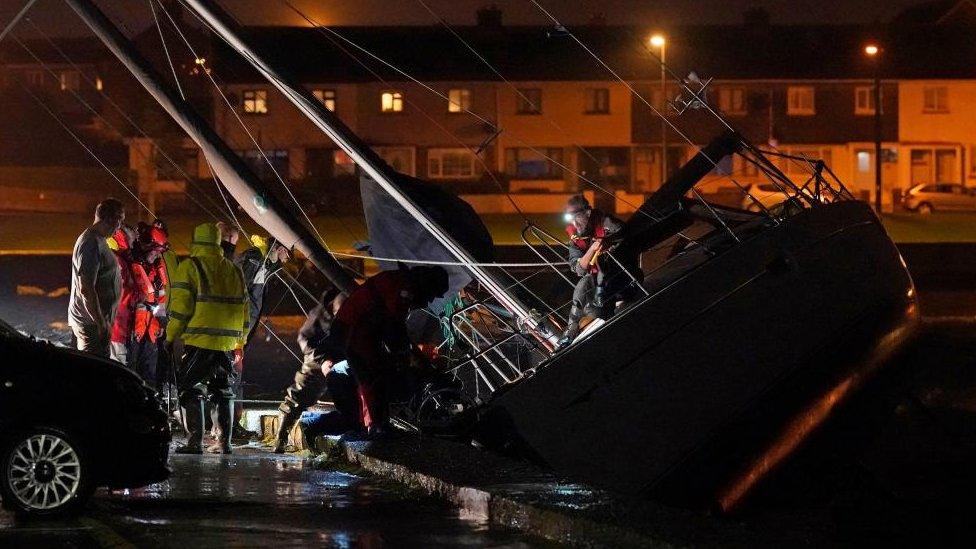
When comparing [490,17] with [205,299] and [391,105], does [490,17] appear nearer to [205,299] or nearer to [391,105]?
[391,105]

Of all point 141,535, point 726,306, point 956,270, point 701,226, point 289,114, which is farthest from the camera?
point 289,114

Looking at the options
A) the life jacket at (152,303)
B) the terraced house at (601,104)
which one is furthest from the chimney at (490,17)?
the life jacket at (152,303)

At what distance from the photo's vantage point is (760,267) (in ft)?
37.5

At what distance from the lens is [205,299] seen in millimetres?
12102

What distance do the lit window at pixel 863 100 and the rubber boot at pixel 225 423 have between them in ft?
191

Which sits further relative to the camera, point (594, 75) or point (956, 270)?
point (594, 75)

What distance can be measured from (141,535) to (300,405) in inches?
176

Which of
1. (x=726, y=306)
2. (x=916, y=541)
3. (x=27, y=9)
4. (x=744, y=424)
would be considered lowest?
(x=916, y=541)

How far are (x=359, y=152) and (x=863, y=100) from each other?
58166 millimetres

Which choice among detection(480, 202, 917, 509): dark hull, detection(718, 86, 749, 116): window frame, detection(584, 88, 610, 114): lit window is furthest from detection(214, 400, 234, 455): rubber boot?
detection(718, 86, 749, 116): window frame

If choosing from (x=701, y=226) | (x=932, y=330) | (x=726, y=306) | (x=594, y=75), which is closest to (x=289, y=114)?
(x=594, y=75)

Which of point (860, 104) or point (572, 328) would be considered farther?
point (860, 104)

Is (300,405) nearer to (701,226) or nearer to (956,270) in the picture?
(701,226)

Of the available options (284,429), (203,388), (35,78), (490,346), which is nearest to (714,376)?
(490,346)
